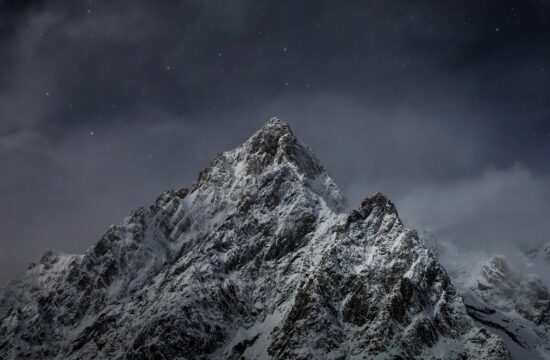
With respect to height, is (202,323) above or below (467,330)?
below

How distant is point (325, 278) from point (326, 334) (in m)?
20.4

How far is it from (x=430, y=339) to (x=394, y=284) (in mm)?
20998

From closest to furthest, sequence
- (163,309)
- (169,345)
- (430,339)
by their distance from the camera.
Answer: (430,339), (169,345), (163,309)

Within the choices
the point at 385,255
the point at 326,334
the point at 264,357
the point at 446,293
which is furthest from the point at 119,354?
the point at 446,293

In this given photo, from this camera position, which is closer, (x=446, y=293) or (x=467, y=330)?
(x=467, y=330)

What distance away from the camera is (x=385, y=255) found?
19325 centimetres

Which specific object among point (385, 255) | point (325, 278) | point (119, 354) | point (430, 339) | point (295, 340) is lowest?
point (119, 354)

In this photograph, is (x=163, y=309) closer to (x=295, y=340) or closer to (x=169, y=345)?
(x=169, y=345)

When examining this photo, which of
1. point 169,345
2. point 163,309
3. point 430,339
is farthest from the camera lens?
point 163,309

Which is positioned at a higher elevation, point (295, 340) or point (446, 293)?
point (446, 293)

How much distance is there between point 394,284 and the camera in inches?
7200

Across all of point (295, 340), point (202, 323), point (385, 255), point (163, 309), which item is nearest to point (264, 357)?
point (295, 340)

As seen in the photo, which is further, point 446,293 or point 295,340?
point 446,293

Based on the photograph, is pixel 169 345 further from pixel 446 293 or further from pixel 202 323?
pixel 446 293
